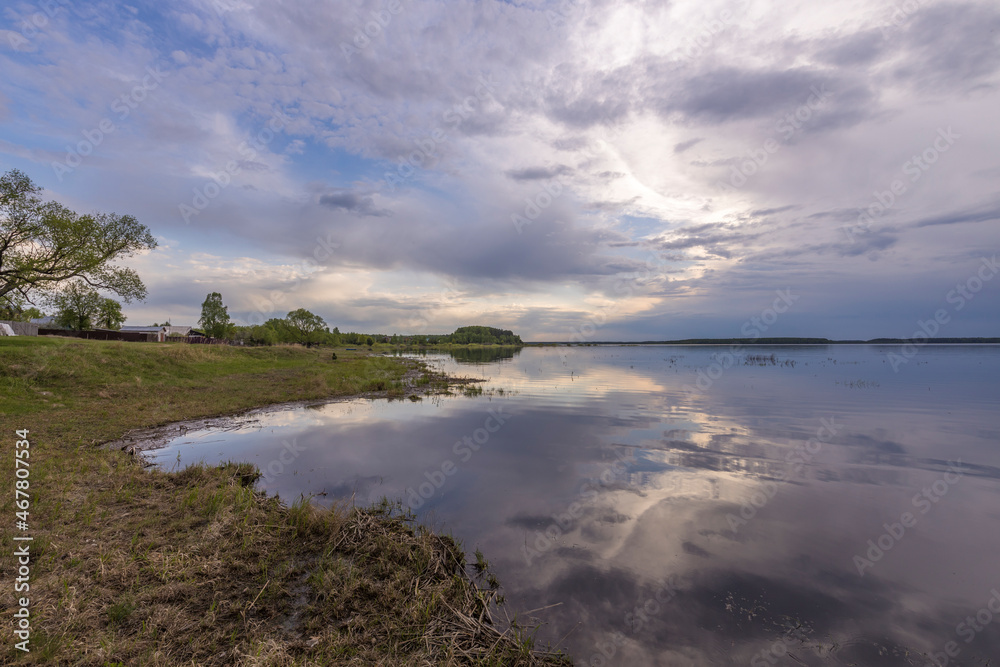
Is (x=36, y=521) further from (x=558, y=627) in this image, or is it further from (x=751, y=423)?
(x=751, y=423)

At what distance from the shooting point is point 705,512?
976 cm

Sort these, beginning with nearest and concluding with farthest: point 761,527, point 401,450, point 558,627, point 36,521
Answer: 1. point 558,627
2. point 36,521
3. point 761,527
4. point 401,450

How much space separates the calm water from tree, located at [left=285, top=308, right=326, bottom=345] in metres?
130

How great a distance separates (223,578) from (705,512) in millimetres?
10000

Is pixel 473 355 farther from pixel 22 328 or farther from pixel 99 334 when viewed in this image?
pixel 22 328

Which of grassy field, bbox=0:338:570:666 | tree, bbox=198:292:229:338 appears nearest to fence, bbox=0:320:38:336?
tree, bbox=198:292:229:338

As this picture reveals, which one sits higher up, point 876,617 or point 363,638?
point 363,638

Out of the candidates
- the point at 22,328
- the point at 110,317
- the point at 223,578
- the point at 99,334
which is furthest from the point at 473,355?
the point at 223,578

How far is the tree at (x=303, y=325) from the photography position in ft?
452

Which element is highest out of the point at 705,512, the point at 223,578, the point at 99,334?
the point at 99,334

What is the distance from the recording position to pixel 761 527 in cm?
902

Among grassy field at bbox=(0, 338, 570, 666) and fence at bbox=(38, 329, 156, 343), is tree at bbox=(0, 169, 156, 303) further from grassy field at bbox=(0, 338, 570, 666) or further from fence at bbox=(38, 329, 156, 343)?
fence at bbox=(38, 329, 156, 343)

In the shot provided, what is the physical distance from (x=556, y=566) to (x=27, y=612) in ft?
24.2

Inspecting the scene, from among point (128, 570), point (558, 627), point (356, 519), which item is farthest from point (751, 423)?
point (128, 570)
